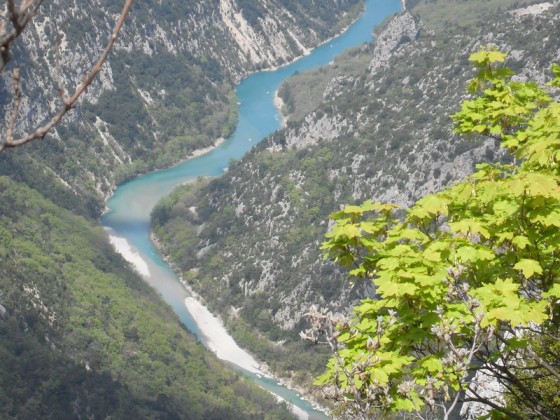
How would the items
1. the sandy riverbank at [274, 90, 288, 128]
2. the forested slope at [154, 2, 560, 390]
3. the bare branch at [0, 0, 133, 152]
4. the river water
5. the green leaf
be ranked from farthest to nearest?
the sandy riverbank at [274, 90, 288, 128] < the river water < the forested slope at [154, 2, 560, 390] < the green leaf < the bare branch at [0, 0, 133, 152]

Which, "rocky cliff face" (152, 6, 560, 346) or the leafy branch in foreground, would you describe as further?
"rocky cliff face" (152, 6, 560, 346)

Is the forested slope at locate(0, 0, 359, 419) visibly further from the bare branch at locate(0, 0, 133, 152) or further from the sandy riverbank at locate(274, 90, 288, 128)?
the sandy riverbank at locate(274, 90, 288, 128)

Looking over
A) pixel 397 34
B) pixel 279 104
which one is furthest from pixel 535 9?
pixel 279 104

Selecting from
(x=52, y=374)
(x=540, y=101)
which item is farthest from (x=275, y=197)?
A: (x=540, y=101)

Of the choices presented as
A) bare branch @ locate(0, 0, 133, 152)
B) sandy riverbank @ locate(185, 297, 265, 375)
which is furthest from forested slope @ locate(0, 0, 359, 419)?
sandy riverbank @ locate(185, 297, 265, 375)

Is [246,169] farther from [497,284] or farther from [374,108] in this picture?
[497,284]

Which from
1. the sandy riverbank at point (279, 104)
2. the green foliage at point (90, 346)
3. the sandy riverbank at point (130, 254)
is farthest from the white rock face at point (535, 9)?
the green foliage at point (90, 346)

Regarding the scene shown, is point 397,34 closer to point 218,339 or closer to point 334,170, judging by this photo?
point 334,170
